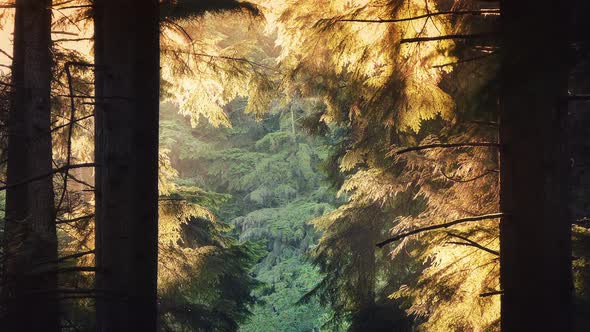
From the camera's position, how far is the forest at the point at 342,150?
3.34 meters

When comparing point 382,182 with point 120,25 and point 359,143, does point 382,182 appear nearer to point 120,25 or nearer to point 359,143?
point 359,143

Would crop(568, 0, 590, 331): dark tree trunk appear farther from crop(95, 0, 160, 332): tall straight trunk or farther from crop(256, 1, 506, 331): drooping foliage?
crop(95, 0, 160, 332): tall straight trunk

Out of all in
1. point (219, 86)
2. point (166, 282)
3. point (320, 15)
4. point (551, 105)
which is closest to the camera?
point (551, 105)

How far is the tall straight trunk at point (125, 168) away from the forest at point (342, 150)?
0.01 m

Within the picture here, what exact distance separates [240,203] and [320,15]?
21.5 metres

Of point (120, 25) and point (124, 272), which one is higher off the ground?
point (120, 25)

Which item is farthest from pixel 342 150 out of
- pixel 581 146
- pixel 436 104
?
pixel 436 104

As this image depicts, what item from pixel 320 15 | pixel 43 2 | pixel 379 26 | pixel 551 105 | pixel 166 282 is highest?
pixel 320 15

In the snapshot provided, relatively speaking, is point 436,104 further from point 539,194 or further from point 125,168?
A: point 125,168

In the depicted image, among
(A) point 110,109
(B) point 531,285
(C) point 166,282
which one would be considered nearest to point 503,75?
(B) point 531,285

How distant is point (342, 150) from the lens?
13.2 metres

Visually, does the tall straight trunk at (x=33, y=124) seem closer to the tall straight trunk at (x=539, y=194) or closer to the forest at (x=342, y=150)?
the forest at (x=342, y=150)

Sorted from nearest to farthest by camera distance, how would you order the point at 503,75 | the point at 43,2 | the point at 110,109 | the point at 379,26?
the point at 503,75, the point at 110,109, the point at 379,26, the point at 43,2

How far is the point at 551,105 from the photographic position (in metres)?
3.32
